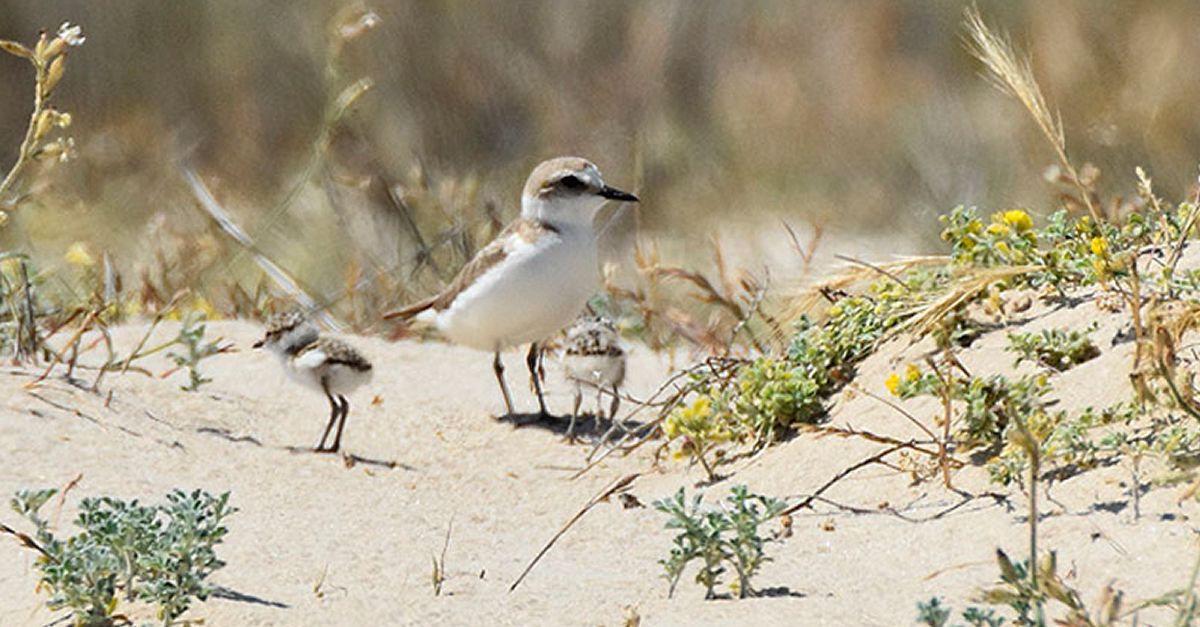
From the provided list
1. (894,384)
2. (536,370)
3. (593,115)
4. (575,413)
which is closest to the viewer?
(894,384)

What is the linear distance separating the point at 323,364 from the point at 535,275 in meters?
1.05

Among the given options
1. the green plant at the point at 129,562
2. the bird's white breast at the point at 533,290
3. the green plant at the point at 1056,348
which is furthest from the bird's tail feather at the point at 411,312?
the green plant at the point at 129,562

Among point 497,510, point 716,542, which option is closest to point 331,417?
point 497,510

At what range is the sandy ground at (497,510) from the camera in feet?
13.6

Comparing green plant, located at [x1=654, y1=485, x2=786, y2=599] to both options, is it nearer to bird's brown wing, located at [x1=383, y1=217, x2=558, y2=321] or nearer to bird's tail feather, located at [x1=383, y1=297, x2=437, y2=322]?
bird's brown wing, located at [x1=383, y1=217, x2=558, y2=321]

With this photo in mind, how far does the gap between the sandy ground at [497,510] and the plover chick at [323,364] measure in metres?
0.16

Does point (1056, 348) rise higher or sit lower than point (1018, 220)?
lower

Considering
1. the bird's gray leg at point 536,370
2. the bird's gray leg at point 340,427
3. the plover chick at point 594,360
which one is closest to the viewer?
the bird's gray leg at point 340,427

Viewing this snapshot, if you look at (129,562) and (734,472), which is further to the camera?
(734,472)

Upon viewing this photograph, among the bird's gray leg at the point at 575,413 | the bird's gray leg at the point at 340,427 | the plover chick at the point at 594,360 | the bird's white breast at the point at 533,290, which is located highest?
the bird's white breast at the point at 533,290

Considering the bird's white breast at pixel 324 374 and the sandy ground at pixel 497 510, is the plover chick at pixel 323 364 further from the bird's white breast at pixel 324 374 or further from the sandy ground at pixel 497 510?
the sandy ground at pixel 497 510

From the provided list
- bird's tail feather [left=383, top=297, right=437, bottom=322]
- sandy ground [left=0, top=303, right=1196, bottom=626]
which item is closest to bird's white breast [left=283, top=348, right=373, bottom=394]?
sandy ground [left=0, top=303, right=1196, bottom=626]

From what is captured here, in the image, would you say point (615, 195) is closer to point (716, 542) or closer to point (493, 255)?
point (493, 255)

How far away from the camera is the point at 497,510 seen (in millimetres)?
5629
